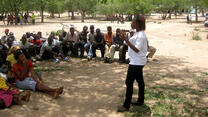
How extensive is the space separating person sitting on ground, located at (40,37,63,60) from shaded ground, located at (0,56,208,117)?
0.53 metres

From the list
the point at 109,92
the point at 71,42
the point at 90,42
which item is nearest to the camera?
the point at 109,92

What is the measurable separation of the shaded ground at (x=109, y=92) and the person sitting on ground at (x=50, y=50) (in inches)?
20.9

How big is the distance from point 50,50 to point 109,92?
3980mm

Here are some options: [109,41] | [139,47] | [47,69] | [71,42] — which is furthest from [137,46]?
[71,42]

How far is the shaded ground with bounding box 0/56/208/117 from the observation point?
4309 millimetres

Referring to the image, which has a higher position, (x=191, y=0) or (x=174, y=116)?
(x=191, y=0)

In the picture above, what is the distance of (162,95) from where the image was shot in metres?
5.14

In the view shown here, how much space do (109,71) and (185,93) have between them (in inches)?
104

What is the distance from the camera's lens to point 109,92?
17.7 ft

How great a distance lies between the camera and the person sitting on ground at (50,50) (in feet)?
28.0

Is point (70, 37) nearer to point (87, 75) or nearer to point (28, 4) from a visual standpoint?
point (87, 75)

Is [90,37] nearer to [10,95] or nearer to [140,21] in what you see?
[10,95]

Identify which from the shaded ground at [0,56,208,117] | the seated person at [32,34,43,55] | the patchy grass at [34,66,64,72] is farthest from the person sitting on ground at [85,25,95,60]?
the seated person at [32,34,43,55]

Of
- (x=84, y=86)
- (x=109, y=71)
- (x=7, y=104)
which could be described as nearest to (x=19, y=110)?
(x=7, y=104)
